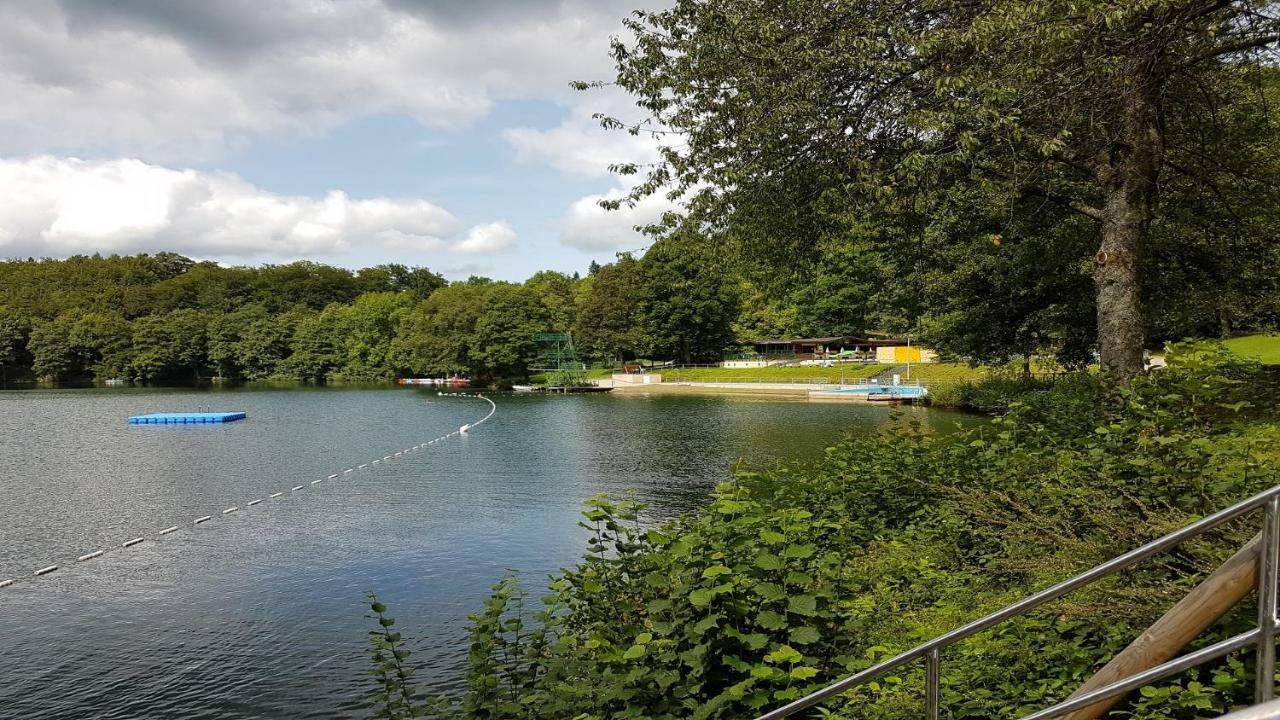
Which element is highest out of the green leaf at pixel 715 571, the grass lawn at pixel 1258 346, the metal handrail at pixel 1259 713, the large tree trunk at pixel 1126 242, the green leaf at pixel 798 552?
the large tree trunk at pixel 1126 242

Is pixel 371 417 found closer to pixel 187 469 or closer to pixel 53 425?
pixel 53 425

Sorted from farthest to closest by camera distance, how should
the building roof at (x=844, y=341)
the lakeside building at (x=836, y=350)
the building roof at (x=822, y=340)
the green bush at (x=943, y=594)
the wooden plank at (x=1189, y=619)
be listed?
the building roof at (x=822, y=340) < the building roof at (x=844, y=341) < the lakeside building at (x=836, y=350) < the green bush at (x=943, y=594) < the wooden plank at (x=1189, y=619)

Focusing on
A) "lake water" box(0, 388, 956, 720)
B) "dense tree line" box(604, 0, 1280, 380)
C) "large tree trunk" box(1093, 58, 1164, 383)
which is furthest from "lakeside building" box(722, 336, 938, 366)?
"large tree trunk" box(1093, 58, 1164, 383)

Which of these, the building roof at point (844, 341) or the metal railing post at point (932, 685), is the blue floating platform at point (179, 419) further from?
the building roof at point (844, 341)

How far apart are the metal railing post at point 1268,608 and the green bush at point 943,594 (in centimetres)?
128

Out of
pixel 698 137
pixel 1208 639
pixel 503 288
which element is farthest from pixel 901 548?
pixel 503 288

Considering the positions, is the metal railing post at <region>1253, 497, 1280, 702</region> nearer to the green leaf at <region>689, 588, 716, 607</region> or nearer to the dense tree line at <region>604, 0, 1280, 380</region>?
the green leaf at <region>689, 588, 716, 607</region>

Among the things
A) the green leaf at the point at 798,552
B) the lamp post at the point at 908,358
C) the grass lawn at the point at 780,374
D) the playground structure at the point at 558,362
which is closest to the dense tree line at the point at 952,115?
the green leaf at the point at 798,552

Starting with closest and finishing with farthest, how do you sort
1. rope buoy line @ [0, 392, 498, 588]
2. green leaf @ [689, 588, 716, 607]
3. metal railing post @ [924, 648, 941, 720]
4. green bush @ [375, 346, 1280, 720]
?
metal railing post @ [924, 648, 941, 720], green bush @ [375, 346, 1280, 720], green leaf @ [689, 588, 716, 607], rope buoy line @ [0, 392, 498, 588]

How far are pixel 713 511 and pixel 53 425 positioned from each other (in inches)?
2033

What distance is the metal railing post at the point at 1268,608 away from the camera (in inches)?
87.6

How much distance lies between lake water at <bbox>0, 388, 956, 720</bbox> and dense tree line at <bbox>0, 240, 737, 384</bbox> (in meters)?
44.3

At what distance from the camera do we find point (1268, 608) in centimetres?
225

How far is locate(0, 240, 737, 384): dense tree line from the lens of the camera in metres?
87.4
